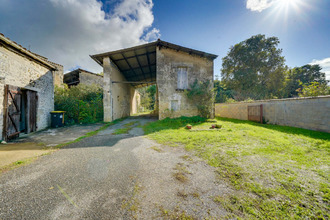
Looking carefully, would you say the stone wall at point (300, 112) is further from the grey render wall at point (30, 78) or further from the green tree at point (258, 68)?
the grey render wall at point (30, 78)

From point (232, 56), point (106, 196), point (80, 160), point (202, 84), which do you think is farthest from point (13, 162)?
point (232, 56)

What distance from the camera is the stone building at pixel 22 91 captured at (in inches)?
186

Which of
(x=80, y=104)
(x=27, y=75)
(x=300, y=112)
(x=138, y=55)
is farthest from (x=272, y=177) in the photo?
(x=80, y=104)

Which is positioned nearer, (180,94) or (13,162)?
(13,162)

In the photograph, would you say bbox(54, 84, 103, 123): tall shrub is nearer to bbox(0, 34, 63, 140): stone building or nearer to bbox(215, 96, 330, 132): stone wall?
bbox(0, 34, 63, 140): stone building

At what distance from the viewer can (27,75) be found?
592 cm

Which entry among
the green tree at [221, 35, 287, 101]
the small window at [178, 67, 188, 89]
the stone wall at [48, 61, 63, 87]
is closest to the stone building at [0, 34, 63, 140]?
the stone wall at [48, 61, 63, 87]

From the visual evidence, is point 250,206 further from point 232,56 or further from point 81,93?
point 232,56

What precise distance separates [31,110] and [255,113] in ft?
46.9

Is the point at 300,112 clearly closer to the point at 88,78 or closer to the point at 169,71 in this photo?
the point at 169,71

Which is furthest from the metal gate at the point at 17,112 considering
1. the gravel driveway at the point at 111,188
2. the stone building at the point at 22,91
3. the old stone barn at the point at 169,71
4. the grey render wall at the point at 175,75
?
the grey render wall at the point at 175,75

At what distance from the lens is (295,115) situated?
651 cm

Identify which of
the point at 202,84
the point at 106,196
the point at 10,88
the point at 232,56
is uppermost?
the point at 232,56

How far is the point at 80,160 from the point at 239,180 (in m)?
3.77
